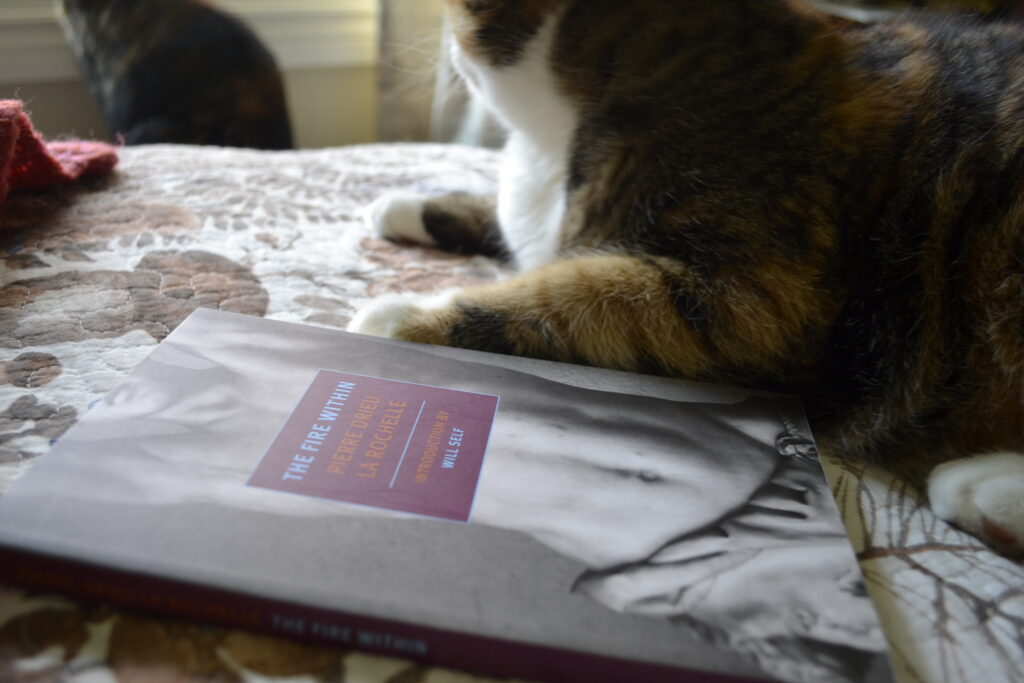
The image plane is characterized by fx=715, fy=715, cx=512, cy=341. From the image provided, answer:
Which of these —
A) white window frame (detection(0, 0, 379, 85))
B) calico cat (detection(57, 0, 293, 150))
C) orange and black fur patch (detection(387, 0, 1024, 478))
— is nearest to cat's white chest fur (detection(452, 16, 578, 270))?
orange and black fur patch (detection(387, 0, 1024, 478))

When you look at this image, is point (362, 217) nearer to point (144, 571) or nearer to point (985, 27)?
point (144, 571)

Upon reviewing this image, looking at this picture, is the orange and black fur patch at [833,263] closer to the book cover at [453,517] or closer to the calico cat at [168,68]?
the book cover at [453,517]

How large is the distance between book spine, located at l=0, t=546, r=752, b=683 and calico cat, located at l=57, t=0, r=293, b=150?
48.9 inches

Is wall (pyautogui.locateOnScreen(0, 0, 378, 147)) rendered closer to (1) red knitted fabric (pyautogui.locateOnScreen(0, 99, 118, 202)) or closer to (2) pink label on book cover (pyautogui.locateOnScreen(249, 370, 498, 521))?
(1) red knitted fabric (pyautogui.locateOnScreen(0, 99, 118, 202))

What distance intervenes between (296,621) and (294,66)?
1.71 meters

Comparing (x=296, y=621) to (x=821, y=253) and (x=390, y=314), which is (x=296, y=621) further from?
(x=821, y=253)

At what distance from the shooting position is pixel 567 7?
826 millimetres

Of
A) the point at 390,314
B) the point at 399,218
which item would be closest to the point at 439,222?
the point at 399,218

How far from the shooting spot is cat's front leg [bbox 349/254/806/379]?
684mm

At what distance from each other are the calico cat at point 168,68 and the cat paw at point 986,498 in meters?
1.42

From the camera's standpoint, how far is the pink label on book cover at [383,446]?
0.49m

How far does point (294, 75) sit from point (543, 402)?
1548 mm

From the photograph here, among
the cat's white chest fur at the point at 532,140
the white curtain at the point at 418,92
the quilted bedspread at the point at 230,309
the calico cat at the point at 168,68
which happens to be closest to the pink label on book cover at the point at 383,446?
the quilted bedspread at the point at 230,309

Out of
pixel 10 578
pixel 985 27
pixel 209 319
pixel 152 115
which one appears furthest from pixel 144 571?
pixel 152 115
